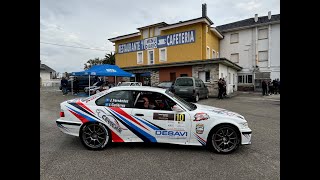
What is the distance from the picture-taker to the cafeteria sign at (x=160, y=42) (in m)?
23.5

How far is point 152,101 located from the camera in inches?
189

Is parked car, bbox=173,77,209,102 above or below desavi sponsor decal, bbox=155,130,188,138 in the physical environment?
above

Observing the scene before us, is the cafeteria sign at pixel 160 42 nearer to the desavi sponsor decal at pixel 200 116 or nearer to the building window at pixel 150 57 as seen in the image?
the building window at pixel 150 57

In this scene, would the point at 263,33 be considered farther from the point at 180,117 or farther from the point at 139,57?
the point at 180,117

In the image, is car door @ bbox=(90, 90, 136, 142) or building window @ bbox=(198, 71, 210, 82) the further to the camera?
building window @ bbox=(198, 71, 210, 82)

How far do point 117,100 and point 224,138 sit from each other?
2624mm

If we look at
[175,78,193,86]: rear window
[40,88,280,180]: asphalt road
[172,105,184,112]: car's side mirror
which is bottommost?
[40,88,280,180]: asphalt road

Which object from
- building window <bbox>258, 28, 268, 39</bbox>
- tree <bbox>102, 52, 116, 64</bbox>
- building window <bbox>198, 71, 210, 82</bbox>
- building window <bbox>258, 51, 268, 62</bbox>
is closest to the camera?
building window <bbox>198, 71, 210, 82</bbox>

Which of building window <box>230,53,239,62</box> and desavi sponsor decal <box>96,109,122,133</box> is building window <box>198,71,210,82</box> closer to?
building window <box>230,53,239,62</box>

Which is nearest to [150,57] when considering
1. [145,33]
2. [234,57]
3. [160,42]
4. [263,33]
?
[160,42]

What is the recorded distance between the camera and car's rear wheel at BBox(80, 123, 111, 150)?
457 centimetres

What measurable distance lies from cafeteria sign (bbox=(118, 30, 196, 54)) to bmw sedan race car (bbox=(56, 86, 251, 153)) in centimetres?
1968

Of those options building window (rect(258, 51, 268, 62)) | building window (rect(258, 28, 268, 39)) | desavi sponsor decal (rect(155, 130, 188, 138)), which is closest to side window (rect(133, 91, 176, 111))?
desavi sponsor decal (rect(155, 130, 188, 138))
